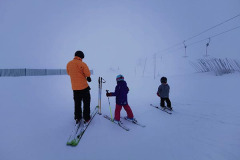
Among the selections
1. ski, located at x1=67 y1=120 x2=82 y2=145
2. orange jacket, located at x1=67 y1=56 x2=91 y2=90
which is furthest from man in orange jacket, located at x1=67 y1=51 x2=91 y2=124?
ski, located at x1=67 y1=120 x2=82 y2=145

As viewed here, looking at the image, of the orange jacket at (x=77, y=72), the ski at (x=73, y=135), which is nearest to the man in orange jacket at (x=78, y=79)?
the orange jacket at (x=77, y=72)

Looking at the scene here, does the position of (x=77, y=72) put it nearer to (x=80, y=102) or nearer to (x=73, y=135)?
(x=80, y=102)

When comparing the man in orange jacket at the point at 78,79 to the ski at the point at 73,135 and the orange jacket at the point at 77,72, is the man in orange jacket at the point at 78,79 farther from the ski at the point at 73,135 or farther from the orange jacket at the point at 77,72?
the ski at the point at 73,135

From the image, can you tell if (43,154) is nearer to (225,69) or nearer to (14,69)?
(225,69)

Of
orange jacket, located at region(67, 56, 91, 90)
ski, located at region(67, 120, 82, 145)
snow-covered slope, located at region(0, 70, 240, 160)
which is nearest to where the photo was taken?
snow-covered slope, located at region(0, 70, 240, 160)

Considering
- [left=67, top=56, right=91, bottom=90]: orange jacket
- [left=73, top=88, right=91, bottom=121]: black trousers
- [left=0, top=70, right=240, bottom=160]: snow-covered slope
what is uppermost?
[left=67, top=56, right=91, bottom=90]: orange jacket

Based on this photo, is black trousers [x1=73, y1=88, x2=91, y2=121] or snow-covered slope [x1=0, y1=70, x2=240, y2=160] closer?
snow-covered slope [x1=0, y1=70, x2=240, y2=160]

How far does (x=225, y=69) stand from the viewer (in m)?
10.8

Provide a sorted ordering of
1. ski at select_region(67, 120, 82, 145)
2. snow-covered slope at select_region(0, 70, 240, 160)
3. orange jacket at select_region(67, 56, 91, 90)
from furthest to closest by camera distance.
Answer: orange jacket at select_region(67, 56, 91, 90), ski at select_region(67, 120, 82, 145), snow-covered slope at select_region(0, 70, 240, 160)

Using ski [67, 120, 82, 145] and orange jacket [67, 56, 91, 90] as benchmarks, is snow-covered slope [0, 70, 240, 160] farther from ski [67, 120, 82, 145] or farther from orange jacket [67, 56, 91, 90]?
orange jacket [67, 56, 91, 90]

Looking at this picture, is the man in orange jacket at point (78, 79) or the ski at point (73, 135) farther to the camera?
the man in orange jacket at point (78, 79)

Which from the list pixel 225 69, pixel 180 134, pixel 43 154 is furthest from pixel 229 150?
pixel 225 69

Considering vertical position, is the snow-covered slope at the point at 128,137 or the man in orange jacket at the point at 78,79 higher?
the man in orange jacket at the point at 78,79

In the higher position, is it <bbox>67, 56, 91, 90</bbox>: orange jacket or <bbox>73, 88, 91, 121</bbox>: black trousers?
<bbox>67, 56, 91, 90</bbox>: orange jacket
